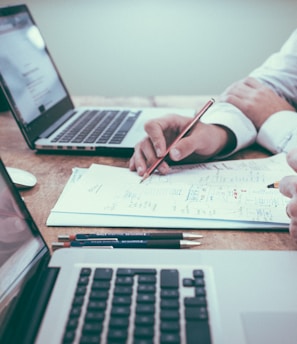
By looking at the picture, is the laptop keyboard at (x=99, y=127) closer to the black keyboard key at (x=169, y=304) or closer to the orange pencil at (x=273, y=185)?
the orange pencil at (x=273, y=185)

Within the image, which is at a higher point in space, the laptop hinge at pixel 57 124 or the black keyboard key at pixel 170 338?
the laptop hinge at pixel 57 124

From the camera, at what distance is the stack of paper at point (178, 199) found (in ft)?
1.85

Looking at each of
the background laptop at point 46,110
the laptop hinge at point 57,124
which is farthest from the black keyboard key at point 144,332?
the laptop hinge at point 57,124

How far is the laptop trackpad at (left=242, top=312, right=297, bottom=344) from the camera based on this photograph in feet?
1.23

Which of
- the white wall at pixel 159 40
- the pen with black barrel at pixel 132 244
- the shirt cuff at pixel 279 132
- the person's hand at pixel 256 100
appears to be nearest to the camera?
the pen with black barrel at pixel 132 244

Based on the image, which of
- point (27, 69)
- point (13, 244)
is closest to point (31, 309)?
point (13, 244)

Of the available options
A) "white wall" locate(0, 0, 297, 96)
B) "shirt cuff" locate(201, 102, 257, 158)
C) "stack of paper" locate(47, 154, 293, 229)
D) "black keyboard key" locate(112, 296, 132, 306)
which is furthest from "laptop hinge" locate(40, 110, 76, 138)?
"white wall" locate(0, 0, 297, 96)

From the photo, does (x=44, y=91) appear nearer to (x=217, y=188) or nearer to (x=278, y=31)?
(x=217, y=188)

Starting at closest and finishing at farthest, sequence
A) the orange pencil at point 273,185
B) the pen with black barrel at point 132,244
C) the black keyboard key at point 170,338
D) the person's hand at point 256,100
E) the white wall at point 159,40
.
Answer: the black keyboard key at point 170,338 < the pen with black barrel at point 132,244 < the orange pencil at point 273,185 < the person's hand at point 256,100 < the white wall at point 159,40

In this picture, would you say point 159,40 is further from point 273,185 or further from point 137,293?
point 137,293

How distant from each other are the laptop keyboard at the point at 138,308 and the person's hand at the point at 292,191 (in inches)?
5.9

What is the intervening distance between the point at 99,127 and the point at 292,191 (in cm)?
49

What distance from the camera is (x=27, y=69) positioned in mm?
917

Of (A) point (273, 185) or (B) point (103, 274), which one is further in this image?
(A) point (273, 185)
